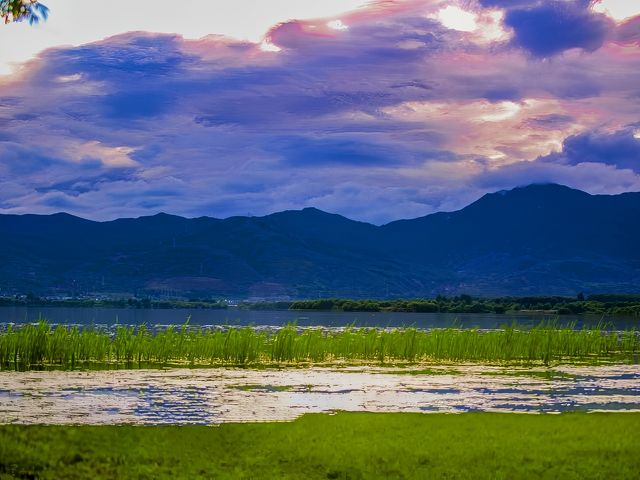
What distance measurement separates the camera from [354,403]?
29.8 meters

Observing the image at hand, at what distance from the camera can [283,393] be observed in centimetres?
3266

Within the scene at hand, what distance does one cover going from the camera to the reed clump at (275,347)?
4500cm

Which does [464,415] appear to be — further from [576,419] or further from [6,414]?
[6,414]

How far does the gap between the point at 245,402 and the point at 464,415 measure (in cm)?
794

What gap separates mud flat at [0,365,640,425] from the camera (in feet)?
88.6

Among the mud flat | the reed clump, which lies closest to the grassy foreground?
the mud flat

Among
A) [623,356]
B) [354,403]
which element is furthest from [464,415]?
[623,356]

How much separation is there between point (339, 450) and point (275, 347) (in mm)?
28723

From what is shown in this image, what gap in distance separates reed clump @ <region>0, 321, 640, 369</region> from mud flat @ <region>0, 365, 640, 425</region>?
4.69 m

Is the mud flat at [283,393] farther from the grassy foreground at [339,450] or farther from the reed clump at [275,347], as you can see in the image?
the reed clump at [275,347]

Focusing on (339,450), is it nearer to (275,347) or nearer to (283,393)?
(283,393)

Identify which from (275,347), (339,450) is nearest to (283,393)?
(339,450)

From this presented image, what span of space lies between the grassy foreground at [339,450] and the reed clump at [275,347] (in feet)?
74.4

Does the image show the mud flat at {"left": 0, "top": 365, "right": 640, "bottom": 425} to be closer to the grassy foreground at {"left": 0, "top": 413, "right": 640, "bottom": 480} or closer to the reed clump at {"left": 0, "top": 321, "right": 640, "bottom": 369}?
the grassy foreground at {"left": 0, "top": 413, "right": 640, "bottom": 480}
